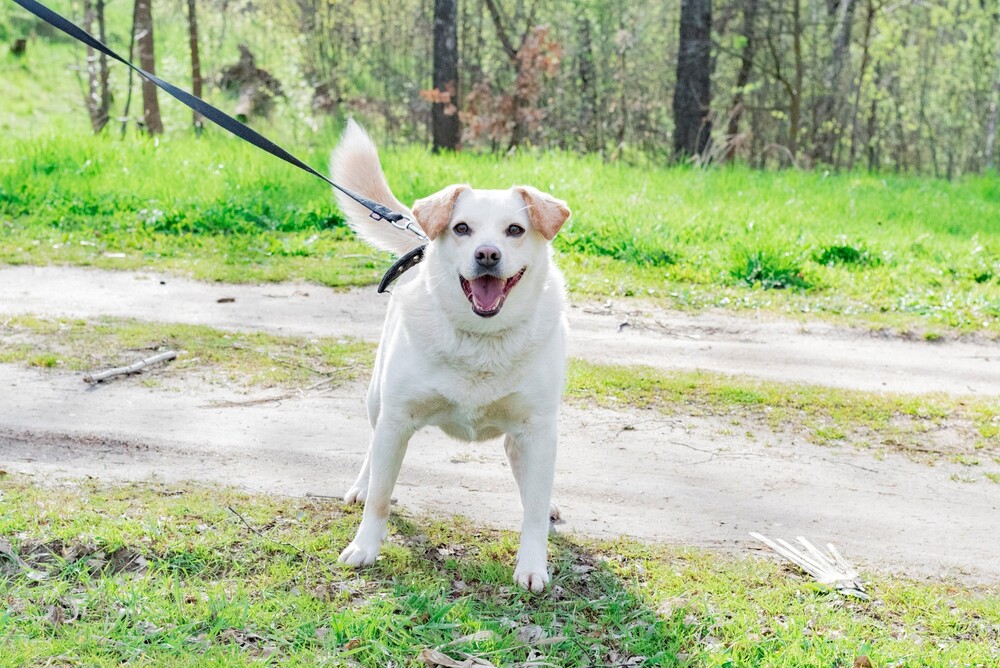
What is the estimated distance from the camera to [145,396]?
16.4 ft

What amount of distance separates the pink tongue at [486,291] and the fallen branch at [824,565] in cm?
147

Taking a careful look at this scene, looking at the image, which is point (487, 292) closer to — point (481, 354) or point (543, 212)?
point (481, 354)

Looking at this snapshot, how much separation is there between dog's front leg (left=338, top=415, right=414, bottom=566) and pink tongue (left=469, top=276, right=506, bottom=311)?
516 mm

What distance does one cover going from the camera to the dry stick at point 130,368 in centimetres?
512

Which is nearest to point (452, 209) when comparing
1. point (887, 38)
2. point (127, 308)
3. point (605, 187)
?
point (127, 308)

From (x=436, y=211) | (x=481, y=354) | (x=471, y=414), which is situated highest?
(x=436, y=211)

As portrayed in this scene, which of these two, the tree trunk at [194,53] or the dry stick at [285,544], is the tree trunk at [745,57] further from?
the dry stick at [285,544]

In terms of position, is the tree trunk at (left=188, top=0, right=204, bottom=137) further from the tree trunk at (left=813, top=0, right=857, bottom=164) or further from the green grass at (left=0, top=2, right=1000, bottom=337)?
the tree trunk at (left=813, top=0, right=857, bottom=164)

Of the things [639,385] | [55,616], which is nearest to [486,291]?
[55,616]

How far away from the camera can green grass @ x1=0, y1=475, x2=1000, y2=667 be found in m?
2.88

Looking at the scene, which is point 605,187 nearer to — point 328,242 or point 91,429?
point 328,242

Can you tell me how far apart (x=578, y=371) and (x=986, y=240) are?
18.0 ft

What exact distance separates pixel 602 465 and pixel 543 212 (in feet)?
5.10

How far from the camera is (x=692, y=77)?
1287cm
